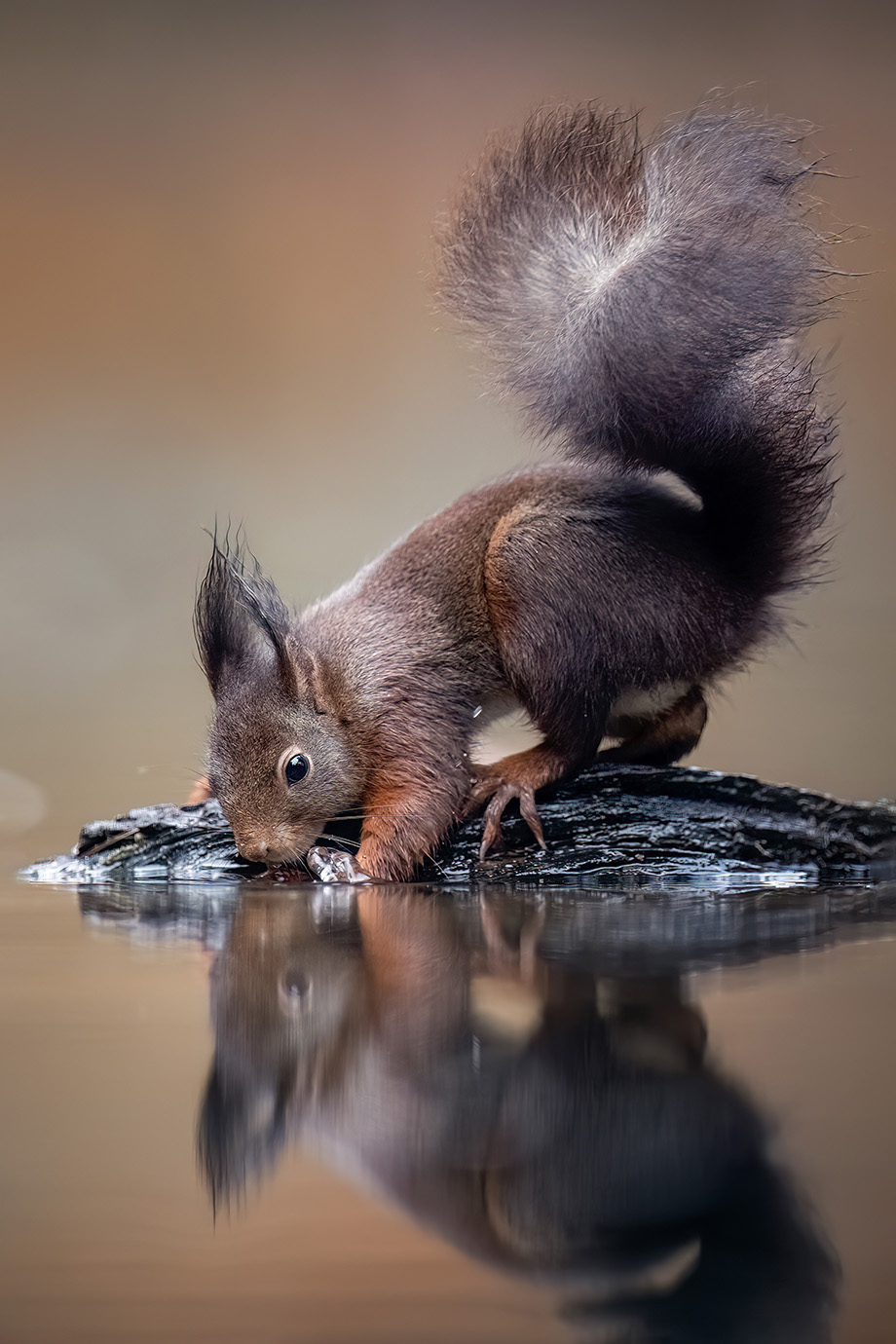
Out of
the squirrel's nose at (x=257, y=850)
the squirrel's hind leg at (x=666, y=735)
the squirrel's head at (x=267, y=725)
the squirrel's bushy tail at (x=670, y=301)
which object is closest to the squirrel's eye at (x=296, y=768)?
the squirrel's head at (x=267, y=725)

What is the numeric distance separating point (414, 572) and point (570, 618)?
0.38 metres

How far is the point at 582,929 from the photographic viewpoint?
1452 millimetres

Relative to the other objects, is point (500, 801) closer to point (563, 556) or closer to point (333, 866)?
point (333, 866)

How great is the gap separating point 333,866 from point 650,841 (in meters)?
0.56

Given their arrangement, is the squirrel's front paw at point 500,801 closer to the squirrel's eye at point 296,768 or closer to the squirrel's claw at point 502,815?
the squirrel's claw at point 502,815

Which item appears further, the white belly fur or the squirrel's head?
the white belly fur

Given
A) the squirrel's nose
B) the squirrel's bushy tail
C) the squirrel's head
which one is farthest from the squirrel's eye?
the squirrel's bushy tail

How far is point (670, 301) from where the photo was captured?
174 centimetres

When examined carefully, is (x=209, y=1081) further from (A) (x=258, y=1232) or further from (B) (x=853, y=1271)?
(B) (x=853, y=1271)

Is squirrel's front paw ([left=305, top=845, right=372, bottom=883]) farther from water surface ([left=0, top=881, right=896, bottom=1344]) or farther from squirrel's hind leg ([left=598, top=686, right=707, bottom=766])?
water surface ([left=0, top=881, right=896, bottom=1344])

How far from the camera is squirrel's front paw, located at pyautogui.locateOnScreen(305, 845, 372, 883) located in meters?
1.93

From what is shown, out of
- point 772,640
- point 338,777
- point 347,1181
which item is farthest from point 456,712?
point 347,1181

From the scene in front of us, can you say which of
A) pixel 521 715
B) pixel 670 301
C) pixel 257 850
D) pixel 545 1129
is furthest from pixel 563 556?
pixel 545 1129

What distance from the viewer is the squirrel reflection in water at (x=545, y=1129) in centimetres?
59
